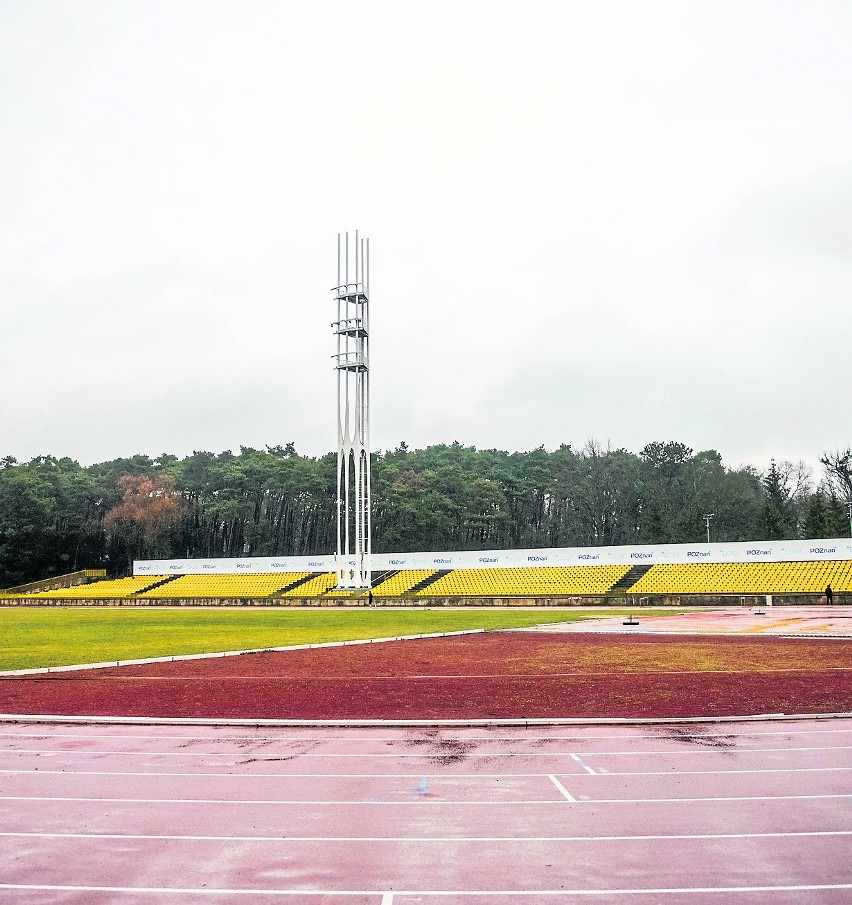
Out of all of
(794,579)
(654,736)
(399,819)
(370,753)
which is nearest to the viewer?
(399,819)

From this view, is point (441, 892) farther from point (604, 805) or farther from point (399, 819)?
point (604, 805)

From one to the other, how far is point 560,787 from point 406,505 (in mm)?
94531

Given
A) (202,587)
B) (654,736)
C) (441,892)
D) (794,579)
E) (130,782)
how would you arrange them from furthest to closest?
(202,587)
(794,579)
(654,736)
(130,782)
(441,892)

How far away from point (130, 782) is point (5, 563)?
4049 inches

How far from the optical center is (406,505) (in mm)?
104000

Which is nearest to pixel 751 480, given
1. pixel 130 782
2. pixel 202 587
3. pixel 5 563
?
pixel 202 587

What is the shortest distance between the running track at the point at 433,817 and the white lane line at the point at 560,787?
0.13ft

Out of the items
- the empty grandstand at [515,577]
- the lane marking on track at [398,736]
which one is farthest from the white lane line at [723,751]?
the empty grandstand at [515,577]

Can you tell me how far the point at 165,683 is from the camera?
18875mm

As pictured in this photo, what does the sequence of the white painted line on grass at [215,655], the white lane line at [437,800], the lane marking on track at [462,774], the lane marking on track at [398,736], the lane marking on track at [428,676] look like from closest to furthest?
the white lane line at [437,800], the lane marking on track at [462,774], the lane marking on track at [398,736], the lane marking on track at [428,676], the white painted line on grass at [215,655]

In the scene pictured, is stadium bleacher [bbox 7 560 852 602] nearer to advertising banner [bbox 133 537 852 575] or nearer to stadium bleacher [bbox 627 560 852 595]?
stadium bleacher [bbox 627 560 852 595]

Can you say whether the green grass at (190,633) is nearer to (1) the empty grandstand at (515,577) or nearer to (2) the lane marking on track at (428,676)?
(2) the lane marking on track at (428,676)

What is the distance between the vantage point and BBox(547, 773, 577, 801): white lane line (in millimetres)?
9156

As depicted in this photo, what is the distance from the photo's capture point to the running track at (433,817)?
6.72 meters
